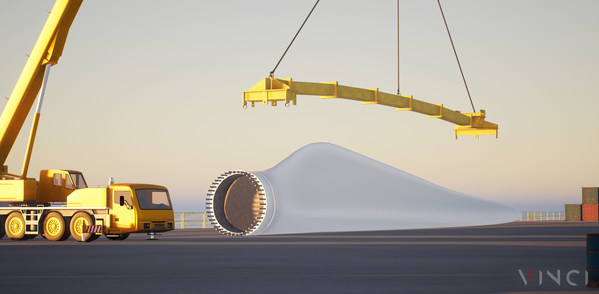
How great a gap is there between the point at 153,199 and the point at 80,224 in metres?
3.41

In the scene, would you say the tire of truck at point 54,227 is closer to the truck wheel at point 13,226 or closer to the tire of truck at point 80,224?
the tire of truck at point 80,224

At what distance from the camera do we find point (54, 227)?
1425 inches

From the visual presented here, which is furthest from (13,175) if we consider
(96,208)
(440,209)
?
(440,209)

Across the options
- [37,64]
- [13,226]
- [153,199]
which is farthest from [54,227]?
[37,64]

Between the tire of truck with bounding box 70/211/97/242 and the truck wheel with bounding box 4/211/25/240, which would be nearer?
the tire of truck with bounding box 70/211/97/242

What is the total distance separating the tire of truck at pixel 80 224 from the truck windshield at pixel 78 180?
379 cm

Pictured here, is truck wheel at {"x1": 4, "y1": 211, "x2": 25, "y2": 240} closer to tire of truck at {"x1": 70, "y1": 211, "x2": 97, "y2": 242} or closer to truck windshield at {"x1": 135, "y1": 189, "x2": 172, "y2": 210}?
tire of truck at {"x1": 70, "y1": 211, "x2": 97, "y2": 242}

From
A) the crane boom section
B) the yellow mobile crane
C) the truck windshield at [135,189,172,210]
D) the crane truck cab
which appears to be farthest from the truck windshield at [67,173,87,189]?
the truck windshield at [135,189,172,210]

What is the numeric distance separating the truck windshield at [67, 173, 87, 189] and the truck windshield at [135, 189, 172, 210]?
4.07 meters

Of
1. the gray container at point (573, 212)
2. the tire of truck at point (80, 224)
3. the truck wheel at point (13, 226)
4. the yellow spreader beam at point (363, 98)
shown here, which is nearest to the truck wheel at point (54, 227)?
the tire of truck at point (80, 224)

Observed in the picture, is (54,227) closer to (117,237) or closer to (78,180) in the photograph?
(117,237)

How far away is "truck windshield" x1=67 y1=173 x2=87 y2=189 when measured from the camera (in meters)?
39.2

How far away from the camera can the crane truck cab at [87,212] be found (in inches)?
1394

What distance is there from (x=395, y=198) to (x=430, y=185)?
618 centimetres
